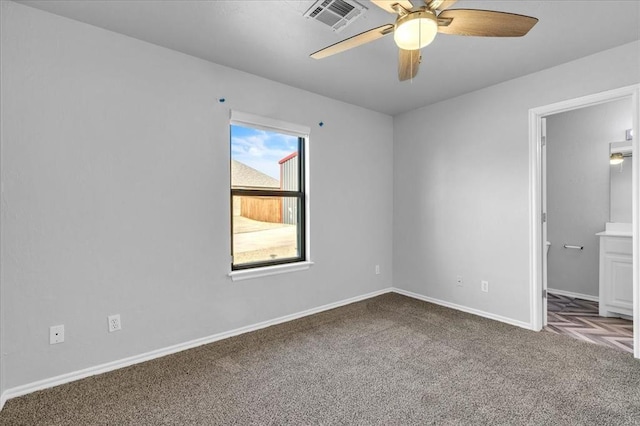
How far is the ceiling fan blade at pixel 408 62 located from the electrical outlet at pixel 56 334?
9.53ft

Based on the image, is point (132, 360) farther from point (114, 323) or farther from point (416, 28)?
point (416, 28)

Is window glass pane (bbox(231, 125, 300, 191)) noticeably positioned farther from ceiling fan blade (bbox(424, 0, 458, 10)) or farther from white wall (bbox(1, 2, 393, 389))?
ceiling fan blade (bbox(424, 0, 458, 10))

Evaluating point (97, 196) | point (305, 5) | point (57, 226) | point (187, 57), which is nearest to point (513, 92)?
point (305, 5)

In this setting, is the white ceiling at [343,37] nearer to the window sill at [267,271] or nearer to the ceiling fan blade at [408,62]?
the ceiling fan blade at [408,62]

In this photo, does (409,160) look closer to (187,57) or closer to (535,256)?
(535,256)

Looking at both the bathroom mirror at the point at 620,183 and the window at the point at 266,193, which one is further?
the bathroom mirror at the point at 620,183

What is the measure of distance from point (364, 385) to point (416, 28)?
216cm

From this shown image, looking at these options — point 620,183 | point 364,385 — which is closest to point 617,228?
point 620,183

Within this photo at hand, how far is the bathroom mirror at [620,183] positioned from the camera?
12.1ft

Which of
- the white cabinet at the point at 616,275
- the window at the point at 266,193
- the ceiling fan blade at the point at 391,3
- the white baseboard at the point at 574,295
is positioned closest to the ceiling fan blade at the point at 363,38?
the ceiling fan blade at the point at 391,3

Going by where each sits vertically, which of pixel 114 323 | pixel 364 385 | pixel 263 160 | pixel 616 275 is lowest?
pixel 364 385

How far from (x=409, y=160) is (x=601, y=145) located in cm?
230

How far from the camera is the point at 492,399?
6.45 ft

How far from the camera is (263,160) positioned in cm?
330
